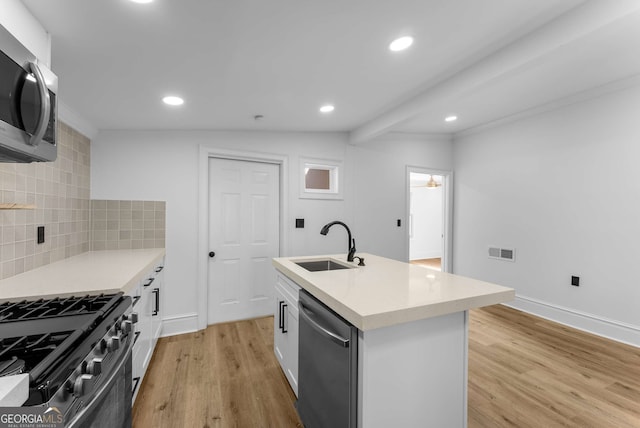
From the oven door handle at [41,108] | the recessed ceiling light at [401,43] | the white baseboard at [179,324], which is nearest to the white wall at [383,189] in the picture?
the recessed ceiling light at [401,43]

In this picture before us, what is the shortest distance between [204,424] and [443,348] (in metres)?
1.50

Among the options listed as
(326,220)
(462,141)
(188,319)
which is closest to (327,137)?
(326,220)

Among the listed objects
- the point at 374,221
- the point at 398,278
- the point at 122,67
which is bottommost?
the point at 398,278

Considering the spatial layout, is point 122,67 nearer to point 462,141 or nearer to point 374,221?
point 374,221

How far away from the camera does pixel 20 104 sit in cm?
96

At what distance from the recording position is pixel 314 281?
1.59 meters

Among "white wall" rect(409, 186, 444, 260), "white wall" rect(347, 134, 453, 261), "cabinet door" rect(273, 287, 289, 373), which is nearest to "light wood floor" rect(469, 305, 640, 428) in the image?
"cabinet door" rect(273, 287, 289, 373)

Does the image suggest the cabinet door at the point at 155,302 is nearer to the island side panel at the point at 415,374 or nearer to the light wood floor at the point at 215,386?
the light wood floor at the point at 215,386

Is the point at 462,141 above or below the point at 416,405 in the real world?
above

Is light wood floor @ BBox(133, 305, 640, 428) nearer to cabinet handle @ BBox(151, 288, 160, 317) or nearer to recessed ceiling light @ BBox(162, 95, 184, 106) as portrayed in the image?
cabinet handle @ BBox(151, 288, 160, 317)

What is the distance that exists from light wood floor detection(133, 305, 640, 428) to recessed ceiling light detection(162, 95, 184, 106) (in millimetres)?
2206

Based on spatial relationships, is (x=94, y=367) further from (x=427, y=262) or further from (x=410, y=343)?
(x=427, y=262)

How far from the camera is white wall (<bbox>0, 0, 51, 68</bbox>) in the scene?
43.8 inches

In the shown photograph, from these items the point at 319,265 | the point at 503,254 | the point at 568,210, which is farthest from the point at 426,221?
the point at 319,265
